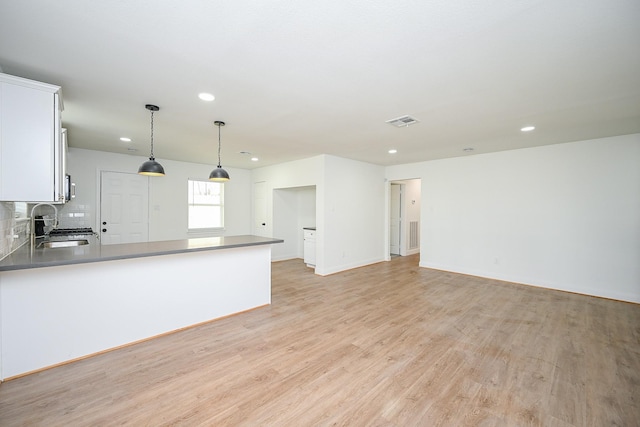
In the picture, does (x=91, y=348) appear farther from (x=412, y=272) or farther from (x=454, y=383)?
(x=412, y=272)

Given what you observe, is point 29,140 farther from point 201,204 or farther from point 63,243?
point 201,204

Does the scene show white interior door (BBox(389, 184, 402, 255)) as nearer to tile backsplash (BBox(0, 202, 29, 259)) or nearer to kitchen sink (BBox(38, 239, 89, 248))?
kitchen sink (BBox(38, 239, 89, 248))

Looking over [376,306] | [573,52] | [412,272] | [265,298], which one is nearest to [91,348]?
[265,298]

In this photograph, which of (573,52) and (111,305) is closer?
(573,52)

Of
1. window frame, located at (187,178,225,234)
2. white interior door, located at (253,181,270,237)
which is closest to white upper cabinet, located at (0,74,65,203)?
window frame, located at (187,178,225,234)

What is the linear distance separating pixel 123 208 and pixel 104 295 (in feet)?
13.1

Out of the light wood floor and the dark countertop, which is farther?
the dark countertop

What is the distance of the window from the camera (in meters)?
6.84

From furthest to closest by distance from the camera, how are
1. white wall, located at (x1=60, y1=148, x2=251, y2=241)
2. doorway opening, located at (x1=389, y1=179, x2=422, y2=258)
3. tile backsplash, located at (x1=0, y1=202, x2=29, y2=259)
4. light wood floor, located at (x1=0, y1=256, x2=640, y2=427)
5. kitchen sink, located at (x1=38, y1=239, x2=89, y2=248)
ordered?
doorway opening, located at (x1=389, y1=179, x2=422, y2=258) → white wall, located at (x1=60, y1=148, x2=251, y2=241) → kitchen sink, located at (x1=38, y1=239, x2=89, y2=248) → tile backsplash, located at (x1=0, y1=202, x2=29, y2=259) → light wood floor, located at (x1=0, y1=256, x2=640, y2=427)

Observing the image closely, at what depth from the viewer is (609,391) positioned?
6.75ft

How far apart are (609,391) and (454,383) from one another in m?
1.15

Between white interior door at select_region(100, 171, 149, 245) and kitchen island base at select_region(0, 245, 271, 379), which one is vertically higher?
white interior door at select_region(100, 171, 149, 245)

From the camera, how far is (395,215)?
7875mm

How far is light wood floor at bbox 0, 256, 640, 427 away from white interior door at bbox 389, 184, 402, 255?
4.22 meters
